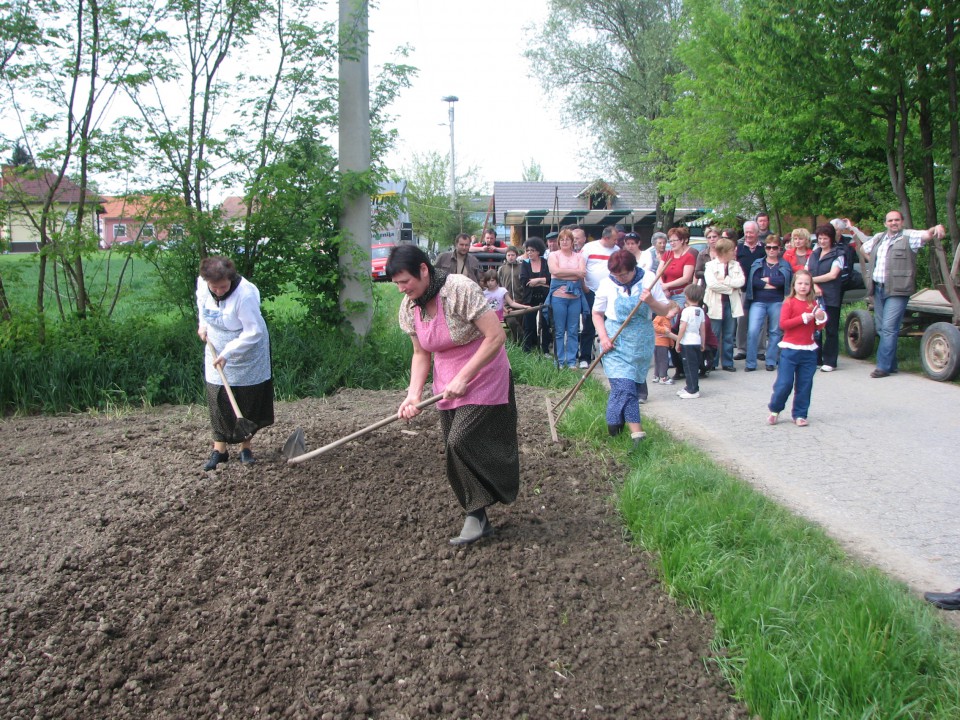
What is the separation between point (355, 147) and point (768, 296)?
5.42 m

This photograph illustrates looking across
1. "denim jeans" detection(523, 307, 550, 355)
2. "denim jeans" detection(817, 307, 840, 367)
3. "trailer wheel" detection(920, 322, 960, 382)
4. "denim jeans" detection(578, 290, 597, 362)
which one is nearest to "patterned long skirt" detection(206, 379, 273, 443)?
"denim jeans" detection(578, 290, 597, 362)

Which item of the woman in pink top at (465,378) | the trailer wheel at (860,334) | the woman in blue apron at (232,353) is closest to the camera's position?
the woman in pink top at (465,378)

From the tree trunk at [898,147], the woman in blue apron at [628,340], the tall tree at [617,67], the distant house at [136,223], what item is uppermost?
the tall tree at [617,67]

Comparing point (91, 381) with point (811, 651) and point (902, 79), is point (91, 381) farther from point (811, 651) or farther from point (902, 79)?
point (902, 79)

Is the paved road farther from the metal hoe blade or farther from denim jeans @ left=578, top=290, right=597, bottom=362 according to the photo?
the metal hoe blade

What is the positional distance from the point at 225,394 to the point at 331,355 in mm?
2910

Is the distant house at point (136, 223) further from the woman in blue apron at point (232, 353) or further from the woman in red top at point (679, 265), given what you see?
the woman in red top at point (679, 265)

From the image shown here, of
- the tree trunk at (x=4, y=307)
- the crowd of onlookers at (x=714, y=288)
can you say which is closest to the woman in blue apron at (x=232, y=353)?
the tree trunk at (x=4, y=307)

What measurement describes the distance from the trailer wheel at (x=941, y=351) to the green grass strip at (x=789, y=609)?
4928 mm

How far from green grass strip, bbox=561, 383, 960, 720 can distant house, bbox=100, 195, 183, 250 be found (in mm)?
5865

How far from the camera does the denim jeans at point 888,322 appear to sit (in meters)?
9.27

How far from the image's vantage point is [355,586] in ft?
13.4

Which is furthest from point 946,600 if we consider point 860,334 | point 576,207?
point 576,207

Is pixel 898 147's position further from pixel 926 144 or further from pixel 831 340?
pixel 831 340
